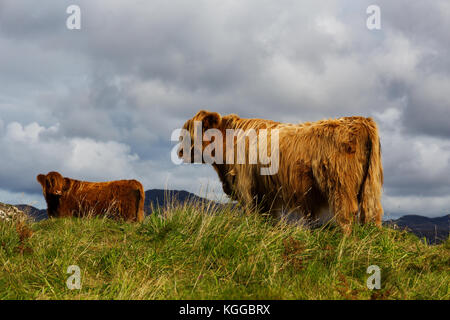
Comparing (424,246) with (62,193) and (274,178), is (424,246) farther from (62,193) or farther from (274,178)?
(62,193)

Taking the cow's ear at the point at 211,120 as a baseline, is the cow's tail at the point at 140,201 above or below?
below

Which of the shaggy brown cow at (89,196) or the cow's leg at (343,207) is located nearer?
the cow's leg at (343,207)

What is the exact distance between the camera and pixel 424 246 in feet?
21.4

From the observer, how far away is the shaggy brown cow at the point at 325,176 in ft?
21.0

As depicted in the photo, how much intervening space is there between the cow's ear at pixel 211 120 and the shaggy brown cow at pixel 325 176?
1.23 m

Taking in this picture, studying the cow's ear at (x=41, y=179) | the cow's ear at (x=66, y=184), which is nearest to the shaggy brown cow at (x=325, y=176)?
the cow's ear at (x=66, y=184)

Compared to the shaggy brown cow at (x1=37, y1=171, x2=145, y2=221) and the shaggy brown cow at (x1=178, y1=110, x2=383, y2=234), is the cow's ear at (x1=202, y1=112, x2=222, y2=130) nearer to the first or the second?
the shaggy brown cow at (x1=178, y1=110, x2=383, y2=234)

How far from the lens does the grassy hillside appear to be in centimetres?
416

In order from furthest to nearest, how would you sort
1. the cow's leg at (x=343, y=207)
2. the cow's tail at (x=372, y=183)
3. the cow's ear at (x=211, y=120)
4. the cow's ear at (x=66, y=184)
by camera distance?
1. the cow's ear at (x=66, y=184)
2. the cow's ear at (x=211, y=120)
3. the cow's tail at (x=372, y=183)
4. the cow's leg at (x=343, y=207)

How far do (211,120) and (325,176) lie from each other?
100 inches

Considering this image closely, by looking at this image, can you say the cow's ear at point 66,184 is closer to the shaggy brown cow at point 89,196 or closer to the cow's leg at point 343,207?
the shaggy brown cow at point 89,196

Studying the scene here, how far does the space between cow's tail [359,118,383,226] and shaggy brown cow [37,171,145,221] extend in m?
7.87
